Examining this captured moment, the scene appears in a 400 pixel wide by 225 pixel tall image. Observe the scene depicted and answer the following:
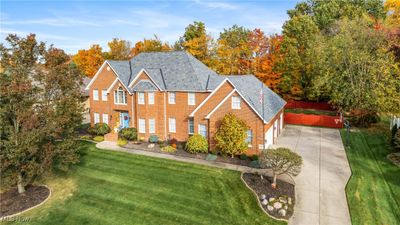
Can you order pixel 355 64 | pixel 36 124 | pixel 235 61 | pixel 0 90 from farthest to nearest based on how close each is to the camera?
1. pixel 235 61
2. pixel 355 64
3. pixel 36 124
4. pixel 0 90

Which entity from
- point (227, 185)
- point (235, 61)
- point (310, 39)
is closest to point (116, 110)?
point (227, 185)

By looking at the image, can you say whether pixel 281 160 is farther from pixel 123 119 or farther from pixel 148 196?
pixel 123 119

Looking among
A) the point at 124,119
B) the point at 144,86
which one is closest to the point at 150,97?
the point at 144,86

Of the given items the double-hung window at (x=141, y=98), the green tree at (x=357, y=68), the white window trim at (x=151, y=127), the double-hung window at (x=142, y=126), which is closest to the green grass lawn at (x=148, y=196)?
the white window trim at (x=151, y=127)

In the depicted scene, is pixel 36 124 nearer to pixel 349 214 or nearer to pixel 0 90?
pixel 0 90

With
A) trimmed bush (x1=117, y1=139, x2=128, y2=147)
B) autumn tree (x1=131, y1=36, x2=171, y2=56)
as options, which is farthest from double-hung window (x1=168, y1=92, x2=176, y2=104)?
autumn tree (x1=131, y1=36, x2=171, y2=56)

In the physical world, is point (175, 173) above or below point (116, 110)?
below

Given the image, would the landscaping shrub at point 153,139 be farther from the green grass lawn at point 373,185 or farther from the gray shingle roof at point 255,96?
the green grass lawn at point 373,185

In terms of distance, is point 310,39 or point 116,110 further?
point 310,39

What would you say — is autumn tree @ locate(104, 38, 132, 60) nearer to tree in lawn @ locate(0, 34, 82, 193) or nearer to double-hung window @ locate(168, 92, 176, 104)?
double-hung window @ locate(168, 92, 176, 104)

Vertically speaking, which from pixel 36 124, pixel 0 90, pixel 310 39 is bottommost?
pixel 36 124
